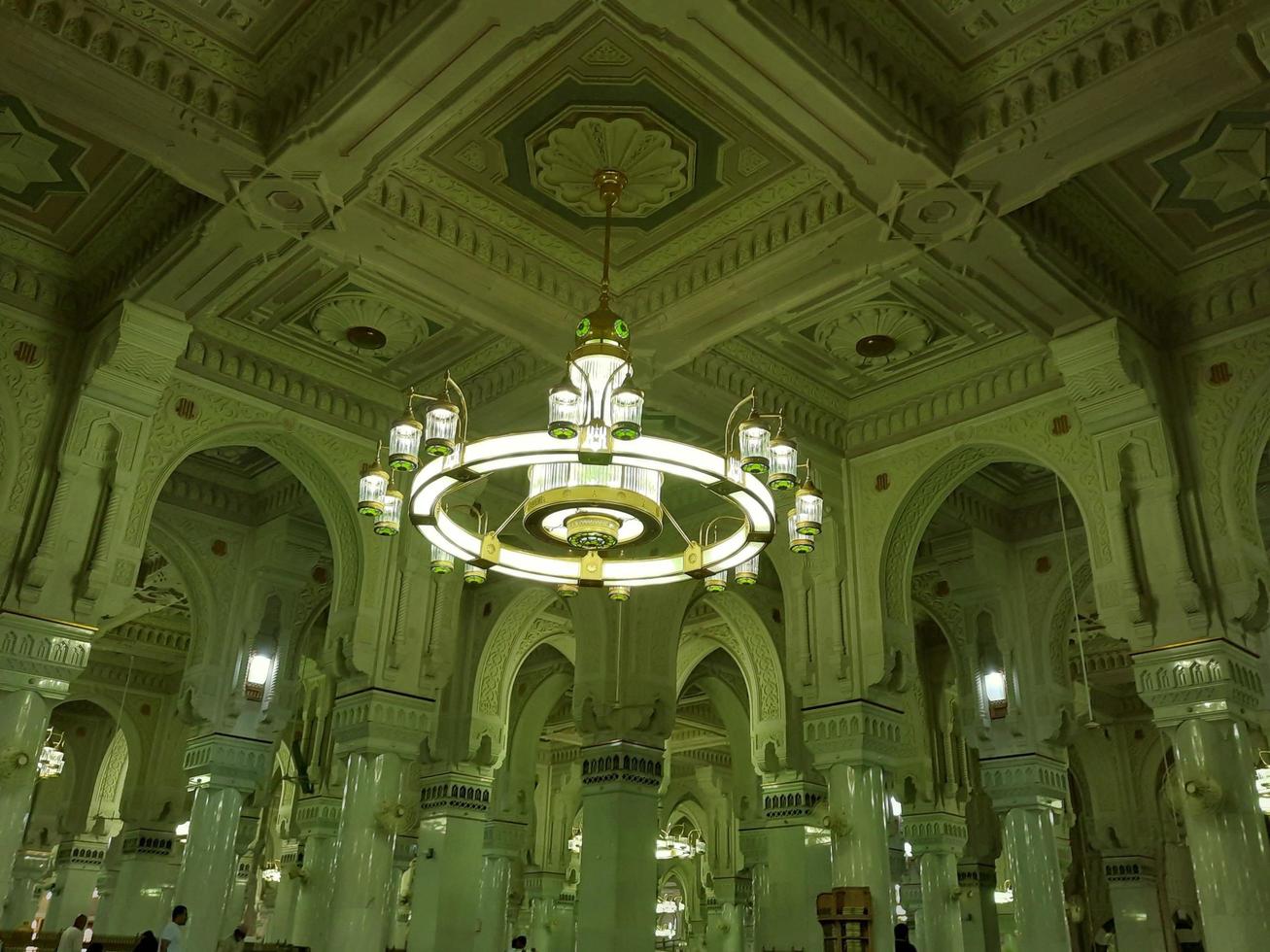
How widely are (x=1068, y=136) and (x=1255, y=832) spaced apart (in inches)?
166

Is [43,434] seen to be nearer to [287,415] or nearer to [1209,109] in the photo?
[287,415]

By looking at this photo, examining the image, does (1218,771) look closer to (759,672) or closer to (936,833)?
(936,833)

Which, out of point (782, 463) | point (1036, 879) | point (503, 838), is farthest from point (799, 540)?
point (503, 838)

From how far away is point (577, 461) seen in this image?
17.1ft

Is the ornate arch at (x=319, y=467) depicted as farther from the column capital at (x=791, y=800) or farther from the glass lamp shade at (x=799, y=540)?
the column capital at (x=791, y=800)

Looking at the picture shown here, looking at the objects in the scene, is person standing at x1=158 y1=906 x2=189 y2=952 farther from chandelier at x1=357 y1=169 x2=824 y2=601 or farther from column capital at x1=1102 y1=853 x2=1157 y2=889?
column capital at x1=1102 y1=853 x2=1157 y2=889

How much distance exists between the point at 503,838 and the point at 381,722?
651cm

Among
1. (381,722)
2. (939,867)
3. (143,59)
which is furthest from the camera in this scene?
(939,867)

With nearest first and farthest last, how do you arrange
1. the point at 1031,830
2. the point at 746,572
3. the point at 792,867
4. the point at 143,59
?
the point at 143,59
the point at 746,572
the point at 1031,830
the point at 792,867

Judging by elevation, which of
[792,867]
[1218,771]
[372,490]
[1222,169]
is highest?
[1222,169]

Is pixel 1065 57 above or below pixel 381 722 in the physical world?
above

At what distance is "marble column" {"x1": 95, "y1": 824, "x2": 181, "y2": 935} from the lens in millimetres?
13445

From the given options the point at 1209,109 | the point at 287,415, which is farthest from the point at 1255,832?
the point at 287,415

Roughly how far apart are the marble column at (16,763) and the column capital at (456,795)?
5472 mm
